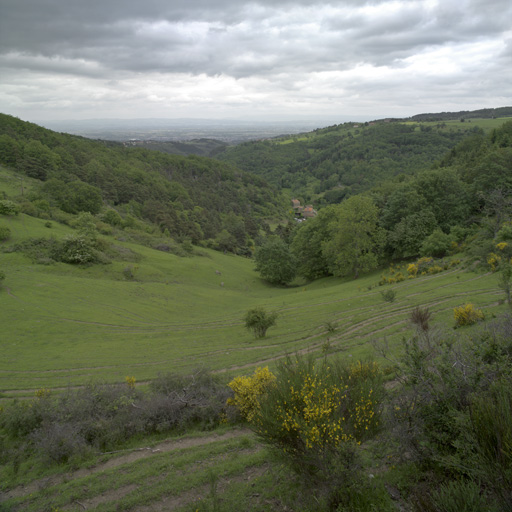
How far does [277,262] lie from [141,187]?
6595 cm

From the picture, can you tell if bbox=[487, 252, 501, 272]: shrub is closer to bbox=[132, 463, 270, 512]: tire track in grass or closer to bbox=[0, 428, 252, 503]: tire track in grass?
bbox=[0, 428, 252, 503]: tire track in grass

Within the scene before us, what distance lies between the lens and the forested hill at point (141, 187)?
7231cm

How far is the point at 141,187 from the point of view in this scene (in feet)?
320

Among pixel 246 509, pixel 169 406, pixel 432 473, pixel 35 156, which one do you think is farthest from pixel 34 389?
pixel 35 156

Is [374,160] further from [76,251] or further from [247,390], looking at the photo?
[247,390]

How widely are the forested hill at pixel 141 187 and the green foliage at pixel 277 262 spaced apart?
2706cm

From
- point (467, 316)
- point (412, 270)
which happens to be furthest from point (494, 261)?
point (467, 316)

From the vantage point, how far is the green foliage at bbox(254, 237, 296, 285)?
49500 mm

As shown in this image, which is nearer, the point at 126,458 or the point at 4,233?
the point at 126,458

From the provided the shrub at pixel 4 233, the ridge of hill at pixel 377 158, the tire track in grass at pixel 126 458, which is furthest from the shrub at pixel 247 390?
the ridge of hill at pixel 377 158

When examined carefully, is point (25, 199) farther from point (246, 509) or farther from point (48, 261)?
point (246, 509)

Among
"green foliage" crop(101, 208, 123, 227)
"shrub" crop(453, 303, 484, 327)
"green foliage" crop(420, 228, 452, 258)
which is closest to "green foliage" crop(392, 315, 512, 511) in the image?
"shrub" crop(453, 303, 484, 327)

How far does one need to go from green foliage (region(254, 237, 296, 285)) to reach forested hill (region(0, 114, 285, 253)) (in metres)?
27.1

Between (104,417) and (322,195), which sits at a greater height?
(322,195)
